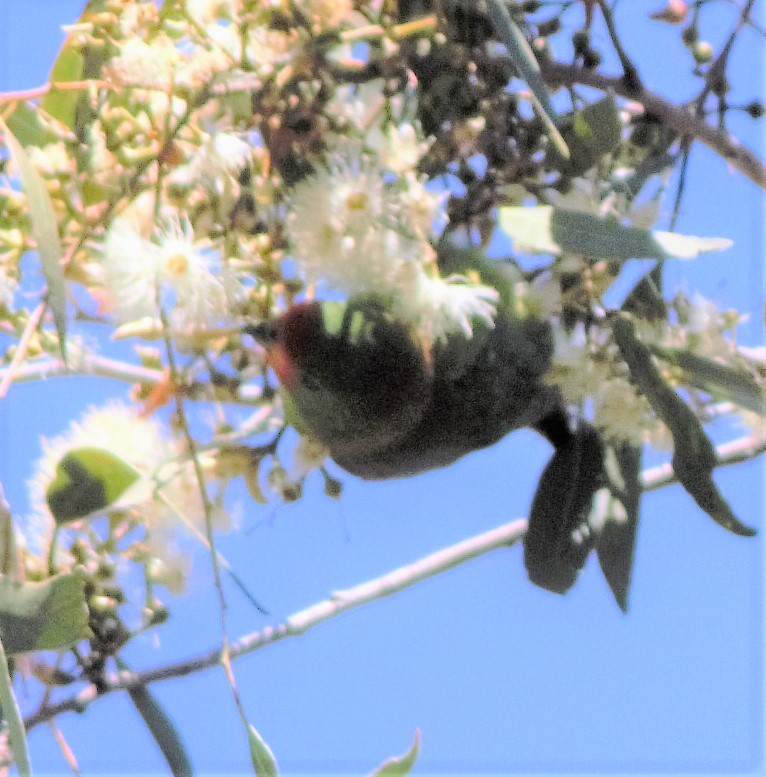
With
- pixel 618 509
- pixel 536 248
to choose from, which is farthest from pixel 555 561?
pixel 536 248

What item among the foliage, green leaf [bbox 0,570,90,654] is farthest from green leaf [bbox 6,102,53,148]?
green leaf [bbox 0,570,90,654]

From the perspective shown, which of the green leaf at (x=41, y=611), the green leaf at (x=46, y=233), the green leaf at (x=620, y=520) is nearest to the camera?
the green leaf at (x=46, y=233)

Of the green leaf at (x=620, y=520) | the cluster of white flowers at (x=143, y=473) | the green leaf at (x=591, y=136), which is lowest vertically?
the green leaf at (x=620, y=520)

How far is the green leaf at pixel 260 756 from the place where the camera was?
22.1 inches

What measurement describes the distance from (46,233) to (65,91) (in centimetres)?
12

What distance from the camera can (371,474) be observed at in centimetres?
60

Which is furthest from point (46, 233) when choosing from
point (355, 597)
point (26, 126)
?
point (355, 597)

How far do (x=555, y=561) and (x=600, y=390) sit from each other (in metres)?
0.14

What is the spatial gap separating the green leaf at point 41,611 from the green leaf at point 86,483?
0.16 ft

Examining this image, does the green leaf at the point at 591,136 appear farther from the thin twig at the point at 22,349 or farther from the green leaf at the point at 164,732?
the green leaf at the point at 164,732

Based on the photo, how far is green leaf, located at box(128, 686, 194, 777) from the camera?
695 mm

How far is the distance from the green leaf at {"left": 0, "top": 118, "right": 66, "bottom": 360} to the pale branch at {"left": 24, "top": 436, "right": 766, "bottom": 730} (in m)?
0.27

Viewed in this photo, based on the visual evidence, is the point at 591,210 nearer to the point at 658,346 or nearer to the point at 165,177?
the point at 658,346

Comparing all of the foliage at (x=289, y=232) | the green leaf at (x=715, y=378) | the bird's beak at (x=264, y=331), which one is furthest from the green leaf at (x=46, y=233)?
the green leaf at (x=715, y=378)
